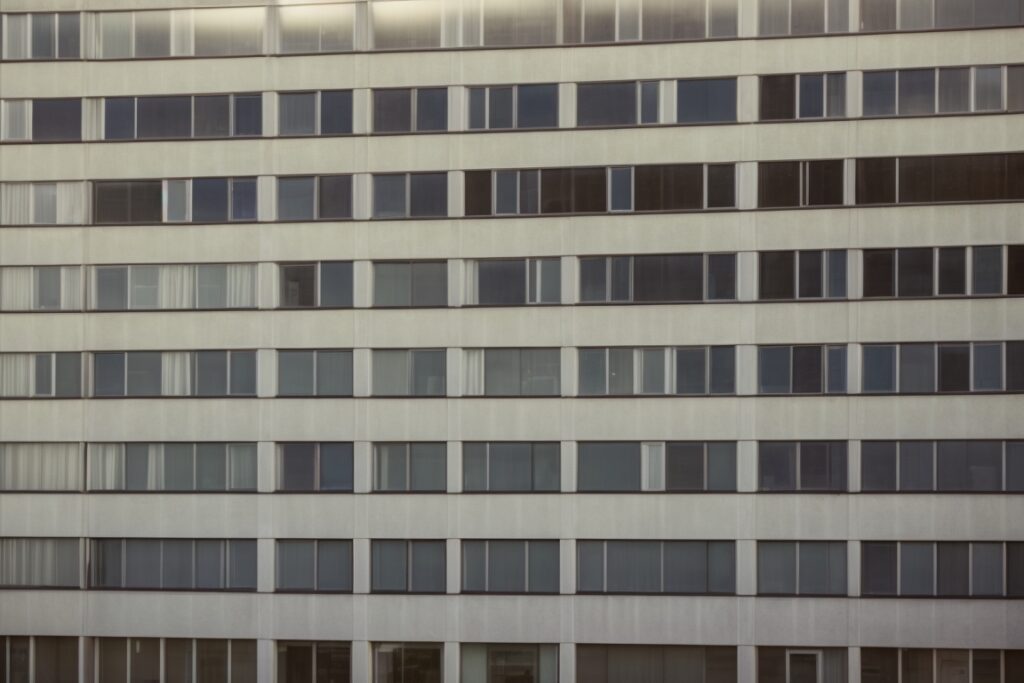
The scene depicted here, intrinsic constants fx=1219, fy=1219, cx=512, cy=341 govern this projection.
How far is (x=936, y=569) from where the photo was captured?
125 ft

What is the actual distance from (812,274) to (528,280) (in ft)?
29.6

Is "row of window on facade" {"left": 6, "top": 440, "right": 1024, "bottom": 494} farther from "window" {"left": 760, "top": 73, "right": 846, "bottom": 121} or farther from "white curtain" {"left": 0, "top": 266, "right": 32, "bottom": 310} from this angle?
"window" {"left": 760, "top": 73, "right": 846, "bottom": 121}

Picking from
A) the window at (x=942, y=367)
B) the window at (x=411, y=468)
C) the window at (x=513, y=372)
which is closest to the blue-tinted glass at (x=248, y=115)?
the window at (x=513, y=372)

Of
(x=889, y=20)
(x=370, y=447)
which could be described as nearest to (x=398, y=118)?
(x=370, y=447)

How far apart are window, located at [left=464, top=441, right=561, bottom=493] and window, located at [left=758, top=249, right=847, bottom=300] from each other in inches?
350

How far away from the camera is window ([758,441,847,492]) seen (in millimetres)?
38406

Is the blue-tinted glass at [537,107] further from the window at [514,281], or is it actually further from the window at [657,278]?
the window at [657,278]

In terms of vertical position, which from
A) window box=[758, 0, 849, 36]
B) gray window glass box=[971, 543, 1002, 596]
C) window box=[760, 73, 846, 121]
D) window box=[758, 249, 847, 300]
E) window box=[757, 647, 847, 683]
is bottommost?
window box=[757, 647, 847, 683]

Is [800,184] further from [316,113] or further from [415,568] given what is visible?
[415,568]

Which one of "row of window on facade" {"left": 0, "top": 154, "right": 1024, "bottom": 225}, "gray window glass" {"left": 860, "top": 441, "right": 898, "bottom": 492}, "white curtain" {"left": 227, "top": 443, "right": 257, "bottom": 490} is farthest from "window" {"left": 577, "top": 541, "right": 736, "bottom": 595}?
"white curtain" {"left": 227, "top": 443, "right": 257, "bottom": 490}

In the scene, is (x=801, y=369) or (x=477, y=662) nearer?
(x=801, y=369)

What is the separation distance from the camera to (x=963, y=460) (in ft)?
125

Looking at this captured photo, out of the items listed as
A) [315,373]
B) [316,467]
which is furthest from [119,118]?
[316,467]

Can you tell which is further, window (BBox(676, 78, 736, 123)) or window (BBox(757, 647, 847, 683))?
window (BBox(676, 78, 736, 123))
